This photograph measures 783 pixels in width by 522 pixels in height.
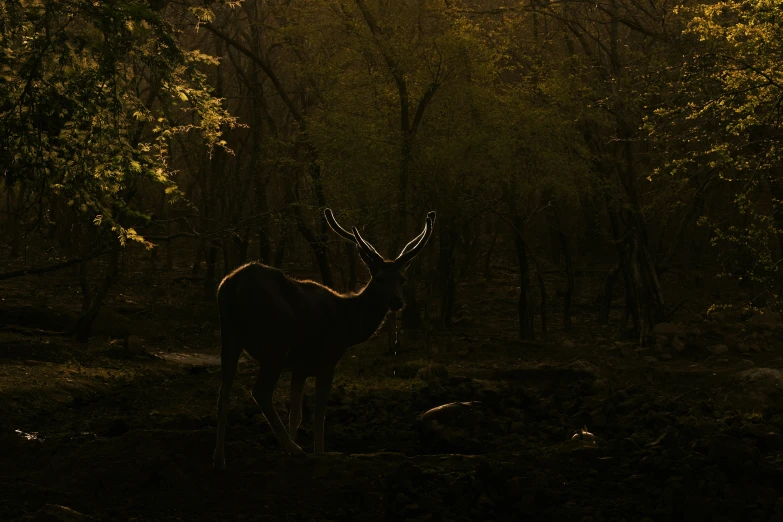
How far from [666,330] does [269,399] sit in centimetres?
1634

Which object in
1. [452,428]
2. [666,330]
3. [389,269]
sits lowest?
[452,428]

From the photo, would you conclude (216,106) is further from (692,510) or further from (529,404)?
(692,510)

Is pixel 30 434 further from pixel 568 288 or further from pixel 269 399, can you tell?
pixel 568 288

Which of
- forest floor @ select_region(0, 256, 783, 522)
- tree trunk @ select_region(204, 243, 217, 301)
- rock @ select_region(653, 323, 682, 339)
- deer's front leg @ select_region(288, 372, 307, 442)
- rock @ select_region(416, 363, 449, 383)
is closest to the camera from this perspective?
forest floor @ select_region(0, 256, 783, 522)

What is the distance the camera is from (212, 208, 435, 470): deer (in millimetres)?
9117

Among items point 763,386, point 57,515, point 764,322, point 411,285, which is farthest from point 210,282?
point 57,515

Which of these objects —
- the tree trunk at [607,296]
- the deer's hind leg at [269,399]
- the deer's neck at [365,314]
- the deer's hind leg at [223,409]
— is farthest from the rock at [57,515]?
the tree trunk at [607,296]

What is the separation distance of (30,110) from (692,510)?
8.29 m

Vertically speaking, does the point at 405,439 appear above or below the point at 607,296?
below

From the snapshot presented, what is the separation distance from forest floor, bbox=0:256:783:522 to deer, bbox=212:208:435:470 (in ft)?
2.05

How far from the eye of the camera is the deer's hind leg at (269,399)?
9078 mm

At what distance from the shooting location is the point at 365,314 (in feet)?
32.9

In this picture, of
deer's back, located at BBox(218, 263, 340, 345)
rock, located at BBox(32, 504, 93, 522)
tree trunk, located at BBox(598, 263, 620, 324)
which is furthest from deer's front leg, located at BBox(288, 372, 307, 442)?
tree trunk, located at BBox(598, 263, 620, 324)

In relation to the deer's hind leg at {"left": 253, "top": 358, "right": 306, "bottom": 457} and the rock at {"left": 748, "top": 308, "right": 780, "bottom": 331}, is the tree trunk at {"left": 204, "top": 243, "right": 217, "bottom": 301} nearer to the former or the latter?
the rock at {"left": 748, "top": 308, "right": 780, "bottom": 331}
